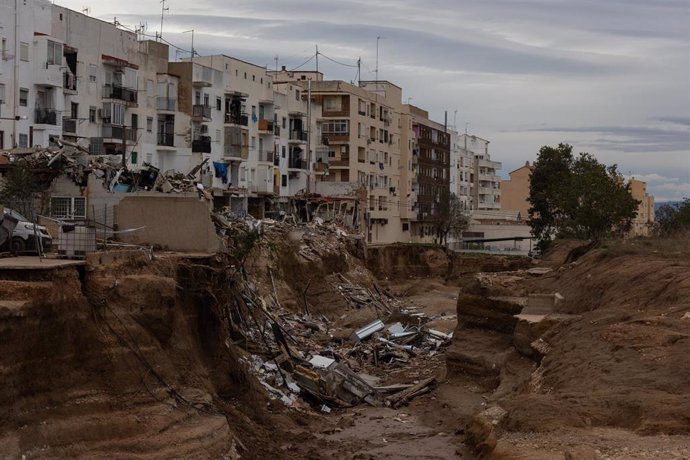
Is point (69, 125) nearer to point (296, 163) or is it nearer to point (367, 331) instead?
point (367, 331)

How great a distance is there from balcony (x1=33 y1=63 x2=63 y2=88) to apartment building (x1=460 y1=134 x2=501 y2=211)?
281 ft

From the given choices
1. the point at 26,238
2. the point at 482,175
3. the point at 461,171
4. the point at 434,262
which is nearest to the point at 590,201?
the point at 434,262

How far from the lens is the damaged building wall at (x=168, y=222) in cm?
2925

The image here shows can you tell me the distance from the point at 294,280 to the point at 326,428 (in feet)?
74.9

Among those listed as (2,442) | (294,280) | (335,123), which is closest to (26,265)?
(2,442)

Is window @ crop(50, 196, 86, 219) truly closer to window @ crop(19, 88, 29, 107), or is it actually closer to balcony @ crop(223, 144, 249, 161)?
window @ crop(19, 88, 29, 107)

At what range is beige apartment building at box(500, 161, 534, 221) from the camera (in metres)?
138

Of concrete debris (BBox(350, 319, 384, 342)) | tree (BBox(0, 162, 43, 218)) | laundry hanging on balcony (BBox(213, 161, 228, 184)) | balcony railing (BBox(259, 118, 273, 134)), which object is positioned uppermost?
balcony railing (BBox(259, 118, 273, 134))

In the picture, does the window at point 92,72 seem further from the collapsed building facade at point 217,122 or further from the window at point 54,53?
the window at point 54,53

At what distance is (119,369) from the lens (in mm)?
22812

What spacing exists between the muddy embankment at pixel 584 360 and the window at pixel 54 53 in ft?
75.4

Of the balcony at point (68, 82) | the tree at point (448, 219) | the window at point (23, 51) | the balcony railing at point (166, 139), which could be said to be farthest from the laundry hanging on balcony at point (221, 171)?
the tree at point (448, 219)

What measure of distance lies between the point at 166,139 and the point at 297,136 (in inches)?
760

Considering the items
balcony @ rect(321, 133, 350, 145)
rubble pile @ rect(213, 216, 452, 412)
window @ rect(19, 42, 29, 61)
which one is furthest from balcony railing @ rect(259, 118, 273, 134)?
window @ rect(19, 42, 29, 61)
